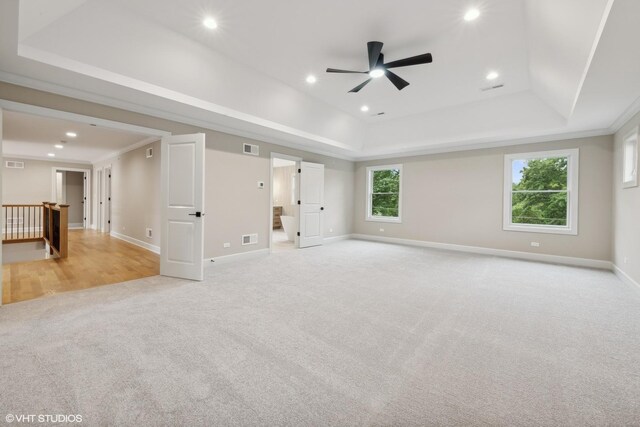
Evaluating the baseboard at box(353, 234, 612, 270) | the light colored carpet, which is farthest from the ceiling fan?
the baseboard at box(353, 234, 612, 270)

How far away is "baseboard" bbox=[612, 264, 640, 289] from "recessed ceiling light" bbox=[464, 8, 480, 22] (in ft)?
13.6

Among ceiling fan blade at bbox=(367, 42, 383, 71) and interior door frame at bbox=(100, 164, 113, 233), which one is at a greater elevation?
ceiling fan blade at bbox=(367, 42, 383, 71)

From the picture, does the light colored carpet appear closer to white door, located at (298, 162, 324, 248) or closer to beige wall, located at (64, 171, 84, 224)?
white door, located at (298, 162, 324, 248)

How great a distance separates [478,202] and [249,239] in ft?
17.6

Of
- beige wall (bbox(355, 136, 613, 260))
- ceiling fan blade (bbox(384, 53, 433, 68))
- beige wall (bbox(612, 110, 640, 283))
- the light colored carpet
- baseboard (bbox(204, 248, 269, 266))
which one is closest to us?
the light colored carpet

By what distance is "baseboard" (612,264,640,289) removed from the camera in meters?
3.90

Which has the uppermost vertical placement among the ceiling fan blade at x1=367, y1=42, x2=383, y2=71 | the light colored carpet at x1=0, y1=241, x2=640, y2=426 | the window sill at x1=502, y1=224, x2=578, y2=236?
the ceiling fan blade at x1=367, y1=42, x2=383, y2=71

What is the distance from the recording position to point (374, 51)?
332 centimetres

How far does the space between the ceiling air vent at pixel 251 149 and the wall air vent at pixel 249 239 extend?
5.60ft

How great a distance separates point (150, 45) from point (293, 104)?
2433 millimetres

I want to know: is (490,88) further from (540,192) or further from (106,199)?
(106,199)

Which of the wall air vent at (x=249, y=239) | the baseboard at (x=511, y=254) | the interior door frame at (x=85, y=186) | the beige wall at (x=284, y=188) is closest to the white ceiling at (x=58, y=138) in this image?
the interior door frame at (x=85, y=186)

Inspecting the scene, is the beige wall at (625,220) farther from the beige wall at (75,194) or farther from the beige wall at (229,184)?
the beige wall at (75,194)

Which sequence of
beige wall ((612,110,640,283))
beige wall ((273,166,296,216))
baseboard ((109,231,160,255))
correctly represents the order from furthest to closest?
beige wall ((273,166,296,216))
baseboard ((109,231,160,255))
beige wall ((612,110,640,283))
